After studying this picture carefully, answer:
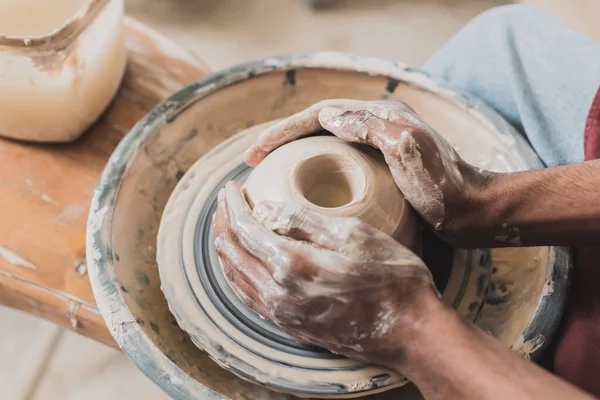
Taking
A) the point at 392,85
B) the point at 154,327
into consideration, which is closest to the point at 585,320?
the point at 392,85

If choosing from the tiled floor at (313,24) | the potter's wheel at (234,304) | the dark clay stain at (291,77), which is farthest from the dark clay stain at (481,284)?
the tiled floor at (313,24)

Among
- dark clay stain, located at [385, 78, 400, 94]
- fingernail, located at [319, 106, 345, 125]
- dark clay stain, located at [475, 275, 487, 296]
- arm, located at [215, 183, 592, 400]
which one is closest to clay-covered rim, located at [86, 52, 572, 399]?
dark clay stain, located at [385, 78, 400, 94]

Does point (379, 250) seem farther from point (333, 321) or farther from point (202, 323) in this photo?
point (202, 323)

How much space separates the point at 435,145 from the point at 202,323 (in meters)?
0.52

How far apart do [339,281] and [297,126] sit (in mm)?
366

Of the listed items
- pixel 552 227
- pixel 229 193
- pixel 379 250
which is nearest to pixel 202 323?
pixel 229 193

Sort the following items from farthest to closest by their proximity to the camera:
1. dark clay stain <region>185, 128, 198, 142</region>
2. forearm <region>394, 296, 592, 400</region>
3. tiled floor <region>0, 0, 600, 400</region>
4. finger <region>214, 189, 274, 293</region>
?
tiled floor <region>0, 0, 600, 400</region> → dark clay stain <region>185, 128, 198, 142</region> → finger <region>214, 189, 274, 293</region> → forearm <region>394, 296, 592, 400</region>

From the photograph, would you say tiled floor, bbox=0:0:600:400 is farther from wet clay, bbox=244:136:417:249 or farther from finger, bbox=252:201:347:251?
finger, bbox=252:201:347:251

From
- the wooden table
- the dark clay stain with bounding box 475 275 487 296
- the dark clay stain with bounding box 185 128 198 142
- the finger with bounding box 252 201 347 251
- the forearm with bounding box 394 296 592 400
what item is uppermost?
the finger with bounding box 252 201 347 251

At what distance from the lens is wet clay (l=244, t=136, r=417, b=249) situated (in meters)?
0.98

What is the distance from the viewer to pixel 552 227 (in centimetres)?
105

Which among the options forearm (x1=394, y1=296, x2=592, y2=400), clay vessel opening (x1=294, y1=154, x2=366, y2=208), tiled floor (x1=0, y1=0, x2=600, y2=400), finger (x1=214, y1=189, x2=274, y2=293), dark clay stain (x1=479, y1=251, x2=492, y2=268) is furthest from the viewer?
tiled floor (x1=0, y1=0, x2=600, y2=400)

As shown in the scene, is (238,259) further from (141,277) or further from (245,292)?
(141,277)

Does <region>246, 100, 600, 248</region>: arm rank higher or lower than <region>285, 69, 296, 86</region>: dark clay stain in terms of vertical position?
higher
